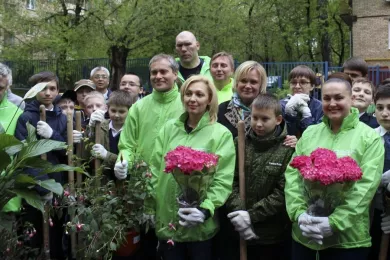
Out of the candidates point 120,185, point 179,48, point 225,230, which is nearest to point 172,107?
point 120,185

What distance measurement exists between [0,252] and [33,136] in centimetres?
89

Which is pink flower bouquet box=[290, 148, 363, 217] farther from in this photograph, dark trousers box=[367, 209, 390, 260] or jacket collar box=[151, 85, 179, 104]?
jacket collar box=[151, 85, 179, 104]

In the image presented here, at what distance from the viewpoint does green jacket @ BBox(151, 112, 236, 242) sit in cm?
370

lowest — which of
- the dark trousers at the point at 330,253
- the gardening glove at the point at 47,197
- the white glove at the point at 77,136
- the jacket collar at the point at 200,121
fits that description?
the dark trousers at the point at 330,253

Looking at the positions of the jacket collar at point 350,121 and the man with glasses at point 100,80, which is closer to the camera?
the jacket collar at point 350,121

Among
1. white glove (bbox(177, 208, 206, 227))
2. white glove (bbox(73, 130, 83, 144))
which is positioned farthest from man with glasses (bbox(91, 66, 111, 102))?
white glove (bbox(177, 208, 206, 227))

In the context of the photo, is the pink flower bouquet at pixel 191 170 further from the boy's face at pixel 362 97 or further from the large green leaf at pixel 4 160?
the boy's face at pixel 362 97

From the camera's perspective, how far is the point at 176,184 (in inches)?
151

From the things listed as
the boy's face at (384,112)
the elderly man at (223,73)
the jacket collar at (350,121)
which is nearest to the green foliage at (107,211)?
the elderly man at (223,73)

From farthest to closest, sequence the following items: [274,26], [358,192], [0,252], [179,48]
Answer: [274,26], [179,48], [0,252], [358,192]

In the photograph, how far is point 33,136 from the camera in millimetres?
3820

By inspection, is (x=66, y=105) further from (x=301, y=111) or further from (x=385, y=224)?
(x=385, y=224)

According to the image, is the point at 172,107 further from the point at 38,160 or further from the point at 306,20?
the point at 306,20

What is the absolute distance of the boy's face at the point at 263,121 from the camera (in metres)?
3.79
